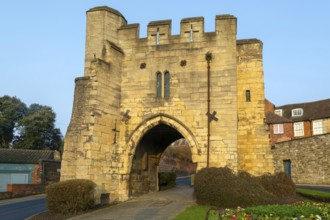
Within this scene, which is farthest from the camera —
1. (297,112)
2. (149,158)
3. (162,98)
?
(297,112)

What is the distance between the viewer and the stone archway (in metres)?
14.9

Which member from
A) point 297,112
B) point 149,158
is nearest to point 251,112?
point 149,158

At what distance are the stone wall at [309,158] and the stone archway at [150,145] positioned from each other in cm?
1338

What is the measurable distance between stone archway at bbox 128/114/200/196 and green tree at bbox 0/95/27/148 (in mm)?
32688

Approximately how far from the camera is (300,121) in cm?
3666

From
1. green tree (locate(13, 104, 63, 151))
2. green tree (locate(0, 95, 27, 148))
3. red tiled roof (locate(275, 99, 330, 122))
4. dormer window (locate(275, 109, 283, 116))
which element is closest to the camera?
red tiled roof (locate(275, 99, 330, 122))

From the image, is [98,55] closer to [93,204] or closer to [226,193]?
[93,204]

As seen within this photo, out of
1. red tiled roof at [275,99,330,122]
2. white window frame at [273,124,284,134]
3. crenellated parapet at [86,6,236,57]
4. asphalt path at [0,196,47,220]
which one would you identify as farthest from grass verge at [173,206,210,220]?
white window frame at [273,124,284,134]

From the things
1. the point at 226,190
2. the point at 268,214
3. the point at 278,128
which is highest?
the point at 278,128

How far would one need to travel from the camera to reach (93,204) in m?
13.0

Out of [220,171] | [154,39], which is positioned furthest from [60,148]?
[220,171]

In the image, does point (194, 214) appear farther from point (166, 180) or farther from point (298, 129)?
point (298, 129)

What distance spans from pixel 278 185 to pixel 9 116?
41612 millimetres

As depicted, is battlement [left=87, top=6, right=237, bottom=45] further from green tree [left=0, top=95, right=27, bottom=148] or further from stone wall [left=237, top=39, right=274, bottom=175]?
green tree [left=0, top=95, right=27, bottom=148]
